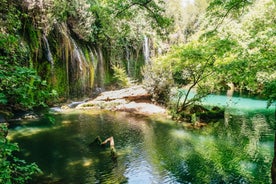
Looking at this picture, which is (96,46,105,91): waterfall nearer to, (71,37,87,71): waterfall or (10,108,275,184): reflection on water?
(71,37,87,71): waterfall

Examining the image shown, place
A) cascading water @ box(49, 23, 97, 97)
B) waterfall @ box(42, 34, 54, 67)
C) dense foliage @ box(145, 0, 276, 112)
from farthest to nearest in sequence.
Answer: cascading water @ box(49, 23, 97, 97)
waterfall @ box(42, 34, 54, 67)
dense foliage @ box(145, 0, 276, 112)

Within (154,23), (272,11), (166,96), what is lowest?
(166,96)

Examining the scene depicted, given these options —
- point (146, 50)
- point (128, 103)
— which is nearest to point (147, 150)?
point (128, 103)

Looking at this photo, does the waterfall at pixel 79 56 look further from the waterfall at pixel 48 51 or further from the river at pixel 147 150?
the river at pixel 147 150

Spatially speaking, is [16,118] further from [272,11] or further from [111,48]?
[272,11]

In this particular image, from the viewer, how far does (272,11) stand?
23.5 meters

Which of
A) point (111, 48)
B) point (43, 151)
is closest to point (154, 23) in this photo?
point (43, 151)

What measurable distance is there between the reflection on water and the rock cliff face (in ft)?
9.33

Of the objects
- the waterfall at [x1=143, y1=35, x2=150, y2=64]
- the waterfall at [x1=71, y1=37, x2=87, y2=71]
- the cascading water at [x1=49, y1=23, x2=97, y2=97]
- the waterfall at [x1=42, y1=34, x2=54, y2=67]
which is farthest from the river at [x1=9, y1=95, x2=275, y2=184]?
the waterfall at [x1=143, y1=35, x2=150, y2=64]

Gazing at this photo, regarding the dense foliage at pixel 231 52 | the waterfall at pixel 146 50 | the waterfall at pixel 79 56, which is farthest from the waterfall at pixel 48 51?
the waterfall at pixel 146 50

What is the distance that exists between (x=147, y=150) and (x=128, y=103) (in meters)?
10.7

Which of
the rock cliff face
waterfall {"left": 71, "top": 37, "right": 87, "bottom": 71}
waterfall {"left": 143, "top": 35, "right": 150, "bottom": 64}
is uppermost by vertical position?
waterfall {"left": 143, "top": 35, "right": 150, "bottom": 64}

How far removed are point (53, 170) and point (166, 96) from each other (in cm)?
1325

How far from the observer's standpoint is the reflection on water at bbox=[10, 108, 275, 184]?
9500 millimetres
